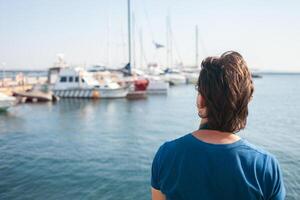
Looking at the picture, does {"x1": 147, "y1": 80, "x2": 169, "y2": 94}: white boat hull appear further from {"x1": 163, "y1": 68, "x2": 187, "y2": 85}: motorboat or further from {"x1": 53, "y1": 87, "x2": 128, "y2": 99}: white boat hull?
{"x1": 163, "y1": 68, "x2": 187, "y2": 85}: motorboat

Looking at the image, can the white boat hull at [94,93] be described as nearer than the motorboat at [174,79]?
Yes

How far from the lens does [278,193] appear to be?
74.2 inches

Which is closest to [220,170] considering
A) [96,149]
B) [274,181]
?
[274,181]

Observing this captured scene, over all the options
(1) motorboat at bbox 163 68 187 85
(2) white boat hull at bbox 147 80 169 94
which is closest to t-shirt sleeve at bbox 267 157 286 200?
(2) white boat hull at bbox 147 80 169 94

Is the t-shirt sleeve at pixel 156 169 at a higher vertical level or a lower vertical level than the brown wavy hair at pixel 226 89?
lower

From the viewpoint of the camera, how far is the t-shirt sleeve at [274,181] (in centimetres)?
184

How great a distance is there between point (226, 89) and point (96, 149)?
1300 cm

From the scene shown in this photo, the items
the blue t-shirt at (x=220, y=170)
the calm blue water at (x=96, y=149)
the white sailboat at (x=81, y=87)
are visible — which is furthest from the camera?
the white sailboat at (x=81, y=87)

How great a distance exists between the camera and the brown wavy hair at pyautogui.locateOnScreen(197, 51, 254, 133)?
6.00 ft

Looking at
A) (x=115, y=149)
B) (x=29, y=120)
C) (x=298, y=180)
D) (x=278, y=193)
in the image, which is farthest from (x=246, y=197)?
(x=29, y=120)

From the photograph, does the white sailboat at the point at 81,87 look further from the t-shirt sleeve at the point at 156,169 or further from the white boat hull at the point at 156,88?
the t-shirt sleeve at the point at 156,169

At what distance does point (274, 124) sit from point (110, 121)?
32.3 ft

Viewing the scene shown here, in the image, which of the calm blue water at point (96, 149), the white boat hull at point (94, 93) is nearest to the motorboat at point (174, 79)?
the white boat hull at point (94, 93)

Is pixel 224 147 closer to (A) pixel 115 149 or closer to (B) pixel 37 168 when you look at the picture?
(B) pixel 37 168
